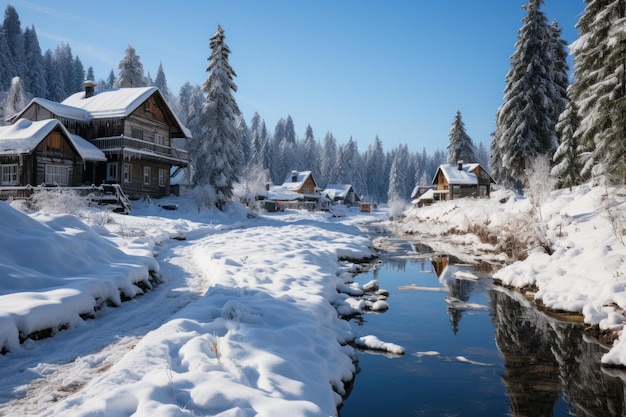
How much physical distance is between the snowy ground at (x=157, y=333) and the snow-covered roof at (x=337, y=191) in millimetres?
72958

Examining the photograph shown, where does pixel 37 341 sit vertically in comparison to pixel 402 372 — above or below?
above

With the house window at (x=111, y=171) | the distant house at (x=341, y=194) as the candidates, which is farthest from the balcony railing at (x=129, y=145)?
the distant house at (x=341, y=194)

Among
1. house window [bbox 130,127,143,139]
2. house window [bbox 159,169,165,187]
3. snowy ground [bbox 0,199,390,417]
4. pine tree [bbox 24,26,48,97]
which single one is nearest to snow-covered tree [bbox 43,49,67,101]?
pine tree [bbox 24,26,48,97]

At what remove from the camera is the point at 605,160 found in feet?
54.2

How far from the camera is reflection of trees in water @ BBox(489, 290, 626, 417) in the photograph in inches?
239

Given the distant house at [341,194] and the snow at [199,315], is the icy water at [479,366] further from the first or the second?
the distant house at [341,194]

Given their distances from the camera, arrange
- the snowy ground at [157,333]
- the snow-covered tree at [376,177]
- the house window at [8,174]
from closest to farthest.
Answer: the snowy ground at [157,333] < the house window at [8,174] < the snow-covered tree at [376,177]

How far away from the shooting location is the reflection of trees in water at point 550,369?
6.07 metres

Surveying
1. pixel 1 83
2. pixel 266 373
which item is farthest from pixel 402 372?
pixel 1 83

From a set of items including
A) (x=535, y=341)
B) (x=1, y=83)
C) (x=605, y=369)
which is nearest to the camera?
(x=605, y=369)

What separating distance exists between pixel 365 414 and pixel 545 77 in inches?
1333

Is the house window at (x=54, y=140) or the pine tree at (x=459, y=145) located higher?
the pine tree at (x=459, y=145)

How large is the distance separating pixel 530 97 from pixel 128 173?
33063 mm

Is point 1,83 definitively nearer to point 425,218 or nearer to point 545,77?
point 425,218
